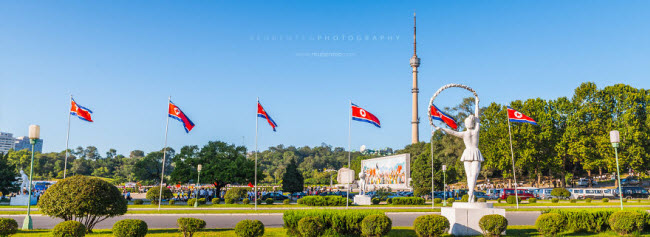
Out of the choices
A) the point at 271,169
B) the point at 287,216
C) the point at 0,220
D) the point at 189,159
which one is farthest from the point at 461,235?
the point at 271,169

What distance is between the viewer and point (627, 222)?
14.3 meters

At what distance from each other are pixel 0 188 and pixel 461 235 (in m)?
45.5

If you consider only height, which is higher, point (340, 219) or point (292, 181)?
point (292, 181)

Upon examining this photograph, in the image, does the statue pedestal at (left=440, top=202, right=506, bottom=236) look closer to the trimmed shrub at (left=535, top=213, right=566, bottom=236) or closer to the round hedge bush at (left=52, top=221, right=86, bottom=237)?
the trimmed shrub at (left=535, top=213, right=566, bottom=236)

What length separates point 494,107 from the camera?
207 feet

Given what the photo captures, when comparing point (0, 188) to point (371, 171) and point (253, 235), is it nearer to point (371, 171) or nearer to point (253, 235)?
point (253, 235)

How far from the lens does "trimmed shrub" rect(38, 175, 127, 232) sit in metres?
14.9

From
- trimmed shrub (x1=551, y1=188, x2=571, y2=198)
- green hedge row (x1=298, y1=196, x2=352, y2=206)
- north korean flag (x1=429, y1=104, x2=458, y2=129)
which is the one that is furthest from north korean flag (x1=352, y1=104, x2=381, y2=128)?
trimmed shrub (x1=551, y1=188, x2=571, y2=198)

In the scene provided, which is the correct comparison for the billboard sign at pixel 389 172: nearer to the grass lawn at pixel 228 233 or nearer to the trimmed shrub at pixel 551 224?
the grass lawn at pixel 228 233

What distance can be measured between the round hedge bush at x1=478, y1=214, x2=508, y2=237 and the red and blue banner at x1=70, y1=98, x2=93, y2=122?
26230 mm

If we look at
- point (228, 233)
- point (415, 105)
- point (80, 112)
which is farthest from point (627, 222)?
point (415, 105)

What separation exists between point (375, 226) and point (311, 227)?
6.33 ft

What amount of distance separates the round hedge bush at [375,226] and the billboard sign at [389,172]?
53819 mm

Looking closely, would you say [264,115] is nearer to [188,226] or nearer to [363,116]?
[363,116]
